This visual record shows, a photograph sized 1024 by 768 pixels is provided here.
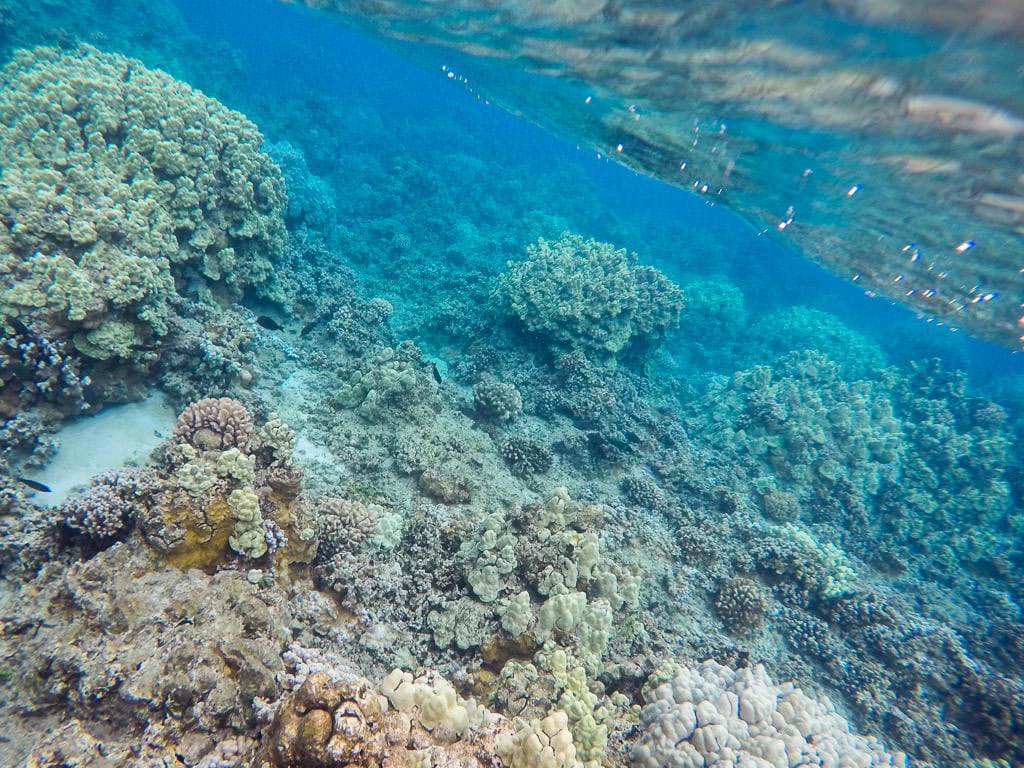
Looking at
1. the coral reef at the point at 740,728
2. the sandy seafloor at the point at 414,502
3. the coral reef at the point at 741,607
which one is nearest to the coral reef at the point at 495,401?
the sandy seafloor at the point at 414,502

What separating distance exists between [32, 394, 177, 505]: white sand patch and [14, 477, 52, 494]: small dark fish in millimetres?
54

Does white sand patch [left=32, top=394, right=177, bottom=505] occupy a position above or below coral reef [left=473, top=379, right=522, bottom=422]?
below

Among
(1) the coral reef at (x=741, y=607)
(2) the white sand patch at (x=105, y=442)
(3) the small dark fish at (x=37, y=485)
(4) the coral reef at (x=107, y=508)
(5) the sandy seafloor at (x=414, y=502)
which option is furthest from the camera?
(1) the coral reef at (x=741, y=607)

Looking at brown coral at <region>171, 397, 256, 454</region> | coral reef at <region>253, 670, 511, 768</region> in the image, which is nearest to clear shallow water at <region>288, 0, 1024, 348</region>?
brown coral at <region>171, 397, 256, 454</region>

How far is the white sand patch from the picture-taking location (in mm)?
6227

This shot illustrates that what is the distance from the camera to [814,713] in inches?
217

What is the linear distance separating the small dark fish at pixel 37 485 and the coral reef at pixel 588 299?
990cm

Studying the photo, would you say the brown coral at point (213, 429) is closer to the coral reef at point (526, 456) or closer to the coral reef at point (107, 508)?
the coral reef at point (107, 508)

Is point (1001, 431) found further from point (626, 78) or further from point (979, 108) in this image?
point (626, 78)

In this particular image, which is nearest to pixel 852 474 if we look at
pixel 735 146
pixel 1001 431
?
pixel 1001 431

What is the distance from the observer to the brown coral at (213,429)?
5.99 metres

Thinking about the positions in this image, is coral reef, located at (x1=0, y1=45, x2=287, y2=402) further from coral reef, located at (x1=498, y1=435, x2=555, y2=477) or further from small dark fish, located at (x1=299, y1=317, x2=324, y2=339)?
coral reef, located at (x1=498, y1=435, x2=555, y2=477)

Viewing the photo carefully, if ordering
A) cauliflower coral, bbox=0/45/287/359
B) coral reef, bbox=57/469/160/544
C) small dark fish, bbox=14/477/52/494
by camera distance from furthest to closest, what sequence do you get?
cauliflower coral, bbox=0/45/287/359 < small dark fish, bbox=14/477/52/494 < coral reef, bbox=57/469/160/544

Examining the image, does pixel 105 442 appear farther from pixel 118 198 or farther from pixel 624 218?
pixel 624 218
